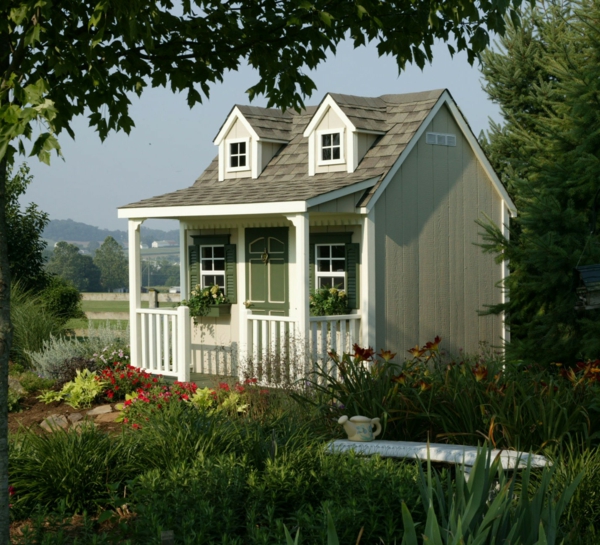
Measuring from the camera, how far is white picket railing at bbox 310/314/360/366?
11.5 meters

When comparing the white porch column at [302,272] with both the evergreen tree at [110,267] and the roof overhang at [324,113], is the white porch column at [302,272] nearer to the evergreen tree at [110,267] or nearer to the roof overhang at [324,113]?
the roof overhang at [324,113]

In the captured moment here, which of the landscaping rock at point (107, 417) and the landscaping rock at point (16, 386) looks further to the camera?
the landscaping rock at point (16, 386)

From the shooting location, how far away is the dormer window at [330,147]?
1320 cm

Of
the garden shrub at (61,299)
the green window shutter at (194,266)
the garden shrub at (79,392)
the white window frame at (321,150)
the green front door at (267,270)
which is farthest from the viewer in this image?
the garden shrub at (61,299)

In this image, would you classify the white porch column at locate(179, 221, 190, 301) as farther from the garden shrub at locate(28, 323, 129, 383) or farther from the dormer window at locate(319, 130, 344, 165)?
the dormer window at locate(319, 130, 344, 165)

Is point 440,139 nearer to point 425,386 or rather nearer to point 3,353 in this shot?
point 425,386

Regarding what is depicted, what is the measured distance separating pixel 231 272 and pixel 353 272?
2409 millimetres

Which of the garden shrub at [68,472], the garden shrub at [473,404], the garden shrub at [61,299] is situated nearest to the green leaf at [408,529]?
the garden shrub at [68,472]

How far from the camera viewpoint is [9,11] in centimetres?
464

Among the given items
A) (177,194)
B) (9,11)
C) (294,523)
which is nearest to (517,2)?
(9,11)

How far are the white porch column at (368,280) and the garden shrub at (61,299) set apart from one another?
24.7 feet

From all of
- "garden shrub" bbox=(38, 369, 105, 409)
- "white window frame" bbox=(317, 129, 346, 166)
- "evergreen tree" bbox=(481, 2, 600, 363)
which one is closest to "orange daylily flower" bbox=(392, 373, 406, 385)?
"evergreen tree" bbox=(481, 2, 600, 363)

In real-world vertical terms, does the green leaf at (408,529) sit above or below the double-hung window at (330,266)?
below

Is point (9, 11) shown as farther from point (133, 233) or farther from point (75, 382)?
point (133, 233)
